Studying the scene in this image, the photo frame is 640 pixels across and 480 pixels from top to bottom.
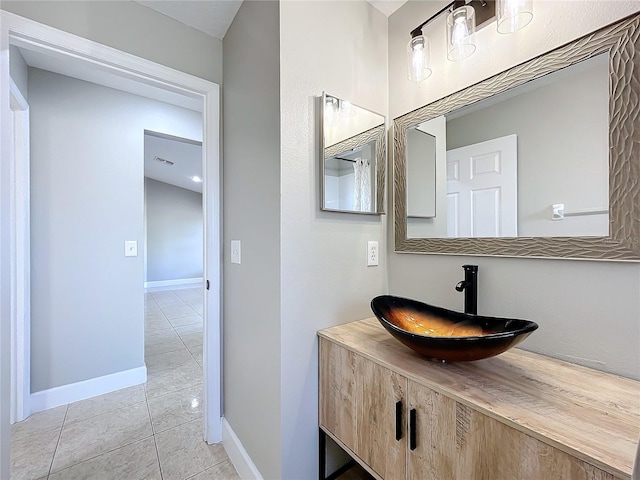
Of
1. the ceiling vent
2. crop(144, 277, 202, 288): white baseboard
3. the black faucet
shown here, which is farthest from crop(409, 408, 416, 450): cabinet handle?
crop(144, 277, 202, 288): white baseboard

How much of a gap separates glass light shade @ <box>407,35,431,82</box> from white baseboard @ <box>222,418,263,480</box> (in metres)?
2.00

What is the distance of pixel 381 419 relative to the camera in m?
0.94

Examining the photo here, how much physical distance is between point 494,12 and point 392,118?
555 millimetres

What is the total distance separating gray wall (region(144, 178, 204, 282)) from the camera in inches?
286

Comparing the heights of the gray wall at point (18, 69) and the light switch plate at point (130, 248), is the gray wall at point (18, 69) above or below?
above

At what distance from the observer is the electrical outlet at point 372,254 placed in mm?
1438

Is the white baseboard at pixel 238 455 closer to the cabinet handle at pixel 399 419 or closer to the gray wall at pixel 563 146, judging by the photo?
the cabinet handle at pixel 399 419

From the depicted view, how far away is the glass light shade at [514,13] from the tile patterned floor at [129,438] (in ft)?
7.68

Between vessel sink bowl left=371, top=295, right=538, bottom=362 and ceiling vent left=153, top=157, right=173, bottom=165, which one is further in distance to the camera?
ceiling vent left=153, top=157, right=173, bottom=165

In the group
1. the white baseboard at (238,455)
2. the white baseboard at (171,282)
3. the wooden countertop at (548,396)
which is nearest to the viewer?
the wooden countertop at (548,396)

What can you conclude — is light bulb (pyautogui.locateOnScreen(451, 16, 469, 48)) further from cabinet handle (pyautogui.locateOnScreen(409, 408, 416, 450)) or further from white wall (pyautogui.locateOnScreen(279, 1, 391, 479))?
cabinet handle (pyautogui.locateOnScreen(409, 408, 416, 450))

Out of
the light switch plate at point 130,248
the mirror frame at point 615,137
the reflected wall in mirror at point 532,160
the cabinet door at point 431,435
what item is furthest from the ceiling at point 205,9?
the cabinet door at point 431,435

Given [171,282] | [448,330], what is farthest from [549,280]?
[171,282]

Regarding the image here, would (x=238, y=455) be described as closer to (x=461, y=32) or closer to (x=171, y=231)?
(x=461, y=32)
